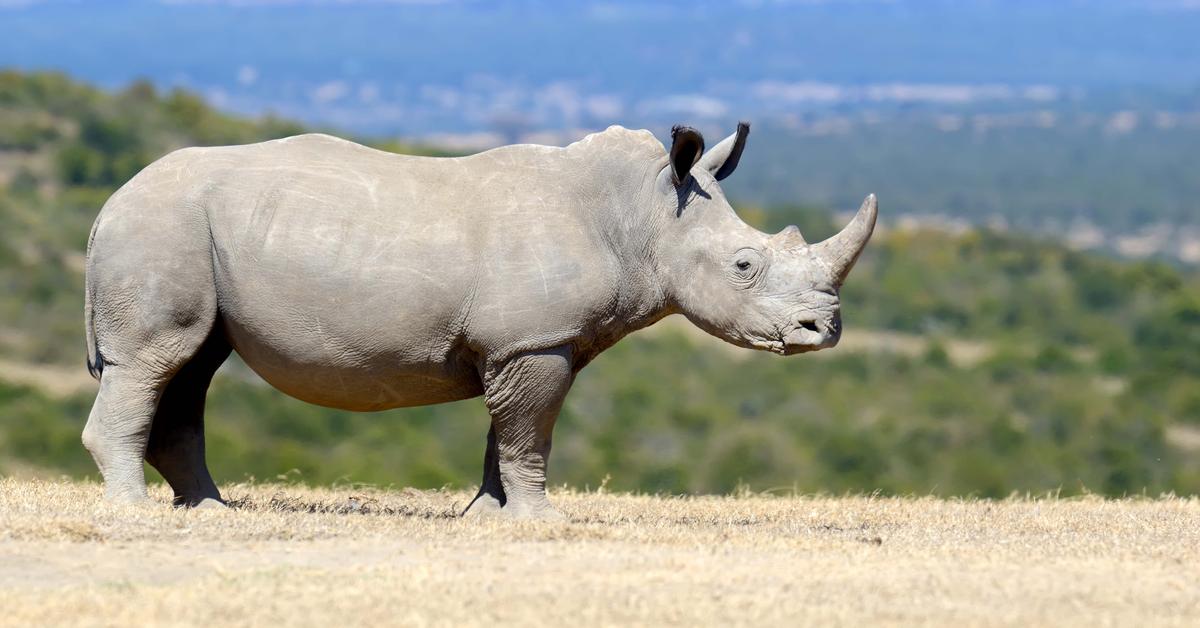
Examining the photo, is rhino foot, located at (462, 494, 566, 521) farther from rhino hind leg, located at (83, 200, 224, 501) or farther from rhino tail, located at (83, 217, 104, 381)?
rhino tail, located at (83, 217, 104, 381)

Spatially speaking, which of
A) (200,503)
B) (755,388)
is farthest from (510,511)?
(755,388)

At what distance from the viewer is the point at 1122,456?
36.2 metres

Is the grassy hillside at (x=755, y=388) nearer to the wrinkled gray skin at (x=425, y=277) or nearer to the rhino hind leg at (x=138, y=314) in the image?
the wrinkled gray skin at (x=425, y=277)

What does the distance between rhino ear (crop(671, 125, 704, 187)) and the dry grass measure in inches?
82.2

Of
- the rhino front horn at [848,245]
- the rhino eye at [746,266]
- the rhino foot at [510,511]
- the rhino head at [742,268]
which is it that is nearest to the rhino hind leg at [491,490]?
the rhino foot at [510,511]

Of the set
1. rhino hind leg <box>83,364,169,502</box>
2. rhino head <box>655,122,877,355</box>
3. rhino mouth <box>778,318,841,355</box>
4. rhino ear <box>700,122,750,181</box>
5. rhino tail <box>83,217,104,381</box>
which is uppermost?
rhino ear <box>700,122,750,181</box>

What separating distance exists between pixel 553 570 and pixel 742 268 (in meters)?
2.84

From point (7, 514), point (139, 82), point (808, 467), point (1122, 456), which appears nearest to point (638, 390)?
point (808, 467)

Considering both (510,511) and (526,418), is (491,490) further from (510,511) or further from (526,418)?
(526,418)

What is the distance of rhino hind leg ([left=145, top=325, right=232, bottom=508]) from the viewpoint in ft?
41.8

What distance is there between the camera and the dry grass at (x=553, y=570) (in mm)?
9219

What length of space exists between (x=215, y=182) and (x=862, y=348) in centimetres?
3883

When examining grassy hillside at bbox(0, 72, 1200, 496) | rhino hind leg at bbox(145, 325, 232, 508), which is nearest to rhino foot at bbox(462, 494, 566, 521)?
rhino hind leg at bbox(145, 325, 232, 508)

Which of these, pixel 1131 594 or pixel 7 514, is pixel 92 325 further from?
pixel 1131 594
